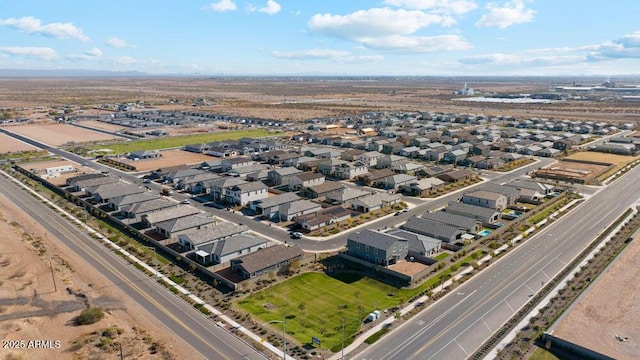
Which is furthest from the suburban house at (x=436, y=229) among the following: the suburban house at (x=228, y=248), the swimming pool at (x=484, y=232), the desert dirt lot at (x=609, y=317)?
the suburban house at (x=228, y=248)

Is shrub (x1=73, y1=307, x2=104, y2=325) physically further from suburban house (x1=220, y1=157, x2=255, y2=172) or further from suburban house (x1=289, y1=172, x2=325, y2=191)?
suburban house (x1=220, y1=157, x2=255, y2=172)

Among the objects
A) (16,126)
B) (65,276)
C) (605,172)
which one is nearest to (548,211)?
(605,172)

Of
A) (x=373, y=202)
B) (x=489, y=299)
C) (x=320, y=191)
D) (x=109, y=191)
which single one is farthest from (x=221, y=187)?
(x=489, y=299)

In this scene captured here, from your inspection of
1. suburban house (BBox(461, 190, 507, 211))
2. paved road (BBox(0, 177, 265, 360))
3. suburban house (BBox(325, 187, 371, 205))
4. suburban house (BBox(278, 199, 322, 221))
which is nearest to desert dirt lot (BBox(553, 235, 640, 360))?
suburban house (BBox(461, 190, 507, 211))

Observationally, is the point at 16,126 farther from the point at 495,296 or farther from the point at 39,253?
the point at 495,296

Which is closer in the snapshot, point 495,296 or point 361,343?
point 361,343

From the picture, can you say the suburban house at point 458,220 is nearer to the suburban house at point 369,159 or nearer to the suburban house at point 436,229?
the suburban house at point 436,229
